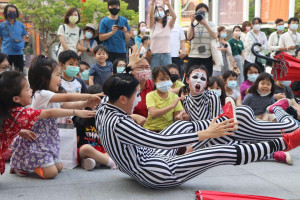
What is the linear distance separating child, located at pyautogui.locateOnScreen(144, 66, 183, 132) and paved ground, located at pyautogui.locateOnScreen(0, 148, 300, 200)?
105cm

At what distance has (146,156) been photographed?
3.10m

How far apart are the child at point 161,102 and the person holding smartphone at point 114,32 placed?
2.04 metres

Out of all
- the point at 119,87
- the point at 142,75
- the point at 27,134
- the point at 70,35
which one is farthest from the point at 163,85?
the point at 70,35

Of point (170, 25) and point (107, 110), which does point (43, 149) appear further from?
point (170, 25)

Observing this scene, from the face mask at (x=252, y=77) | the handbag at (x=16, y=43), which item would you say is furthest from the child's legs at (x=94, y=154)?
the handbag at (x=16, y=43)

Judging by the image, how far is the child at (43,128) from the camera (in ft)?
11.5

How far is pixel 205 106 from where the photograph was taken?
4.21 m

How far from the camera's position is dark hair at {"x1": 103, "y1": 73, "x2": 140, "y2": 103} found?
118 inches

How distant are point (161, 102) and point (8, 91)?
2039 millimetres

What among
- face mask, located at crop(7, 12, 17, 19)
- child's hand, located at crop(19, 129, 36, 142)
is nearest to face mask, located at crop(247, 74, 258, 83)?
child's hand, located at crop(19, 129, 36, 142)

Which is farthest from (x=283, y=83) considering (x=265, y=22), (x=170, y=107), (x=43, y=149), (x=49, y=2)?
(x=49, y=2)

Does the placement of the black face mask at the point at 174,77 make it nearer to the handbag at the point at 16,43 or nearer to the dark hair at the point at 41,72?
the dark hair at the point at 41,72

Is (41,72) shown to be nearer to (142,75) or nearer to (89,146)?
(89,146)

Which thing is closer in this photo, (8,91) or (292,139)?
(292,139)
